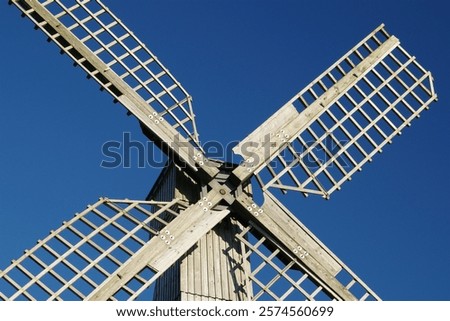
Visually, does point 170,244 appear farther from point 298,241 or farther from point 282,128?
point 282,128

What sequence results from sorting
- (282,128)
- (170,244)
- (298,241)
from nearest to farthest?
(170,244) → (298,241) → (282,128)

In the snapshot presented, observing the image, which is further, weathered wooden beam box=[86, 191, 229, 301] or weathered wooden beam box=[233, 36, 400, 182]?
weathered wooden beam box=[233, 36, 400, 182]

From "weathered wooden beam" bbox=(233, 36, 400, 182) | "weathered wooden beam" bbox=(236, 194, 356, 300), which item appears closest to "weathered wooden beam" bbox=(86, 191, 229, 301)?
"weathered wooden beam" bbox=(236, 194, 356, 300)

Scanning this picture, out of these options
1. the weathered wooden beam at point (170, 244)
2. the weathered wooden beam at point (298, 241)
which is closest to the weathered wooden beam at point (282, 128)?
the weathered wooden beam at point (298, 241)

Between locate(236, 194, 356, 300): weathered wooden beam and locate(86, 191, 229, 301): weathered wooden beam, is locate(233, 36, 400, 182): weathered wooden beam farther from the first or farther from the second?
locate(86, 191, 229, 301): weathered wooden beam

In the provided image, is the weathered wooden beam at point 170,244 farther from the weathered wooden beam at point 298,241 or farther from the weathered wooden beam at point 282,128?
the weathered wooden beam at point 282,128

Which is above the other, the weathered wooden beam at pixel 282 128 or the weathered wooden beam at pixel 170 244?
the weathered wooden beam at pixel 282 128

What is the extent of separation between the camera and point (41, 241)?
35.5 ft

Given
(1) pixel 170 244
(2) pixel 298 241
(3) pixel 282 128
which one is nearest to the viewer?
(1) pixel 170 244

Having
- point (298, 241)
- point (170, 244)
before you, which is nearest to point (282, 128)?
point (298, 241)

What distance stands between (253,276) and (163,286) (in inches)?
47.7

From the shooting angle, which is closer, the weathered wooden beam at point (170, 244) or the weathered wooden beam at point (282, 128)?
the weathered wooden beam at point (170, 244)

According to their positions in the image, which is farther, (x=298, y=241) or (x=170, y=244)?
(x=298, y=241)
